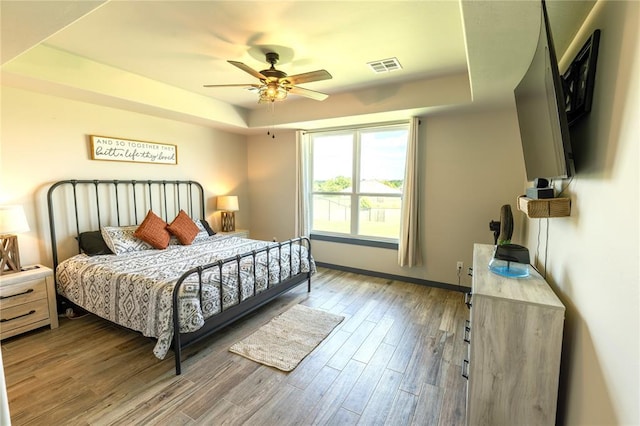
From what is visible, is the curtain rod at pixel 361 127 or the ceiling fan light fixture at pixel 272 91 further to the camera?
the curtain rod at pixel 361 127

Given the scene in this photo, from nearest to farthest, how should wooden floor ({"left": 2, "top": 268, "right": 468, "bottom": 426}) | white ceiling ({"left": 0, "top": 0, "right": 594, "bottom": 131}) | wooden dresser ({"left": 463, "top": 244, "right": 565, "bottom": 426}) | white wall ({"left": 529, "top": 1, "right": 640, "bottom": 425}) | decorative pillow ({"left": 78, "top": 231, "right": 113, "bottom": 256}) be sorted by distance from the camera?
white wall ({"left": 529, "top": 1, "right": 640, "bottom": 425}) → wooden dresser ({"left": 463, "top": 244, "right": 565, "bottom": 426}) → white ceiling ({"left": 0, "top": 0, "right": 594, "bottom": 131}) → wooden floor ({"left": 2, "top": 268, "right": 468, "bottom": 426}) → decorative pillow ({"left": 78, "top": 231, "right": 113, "bottom": 256})

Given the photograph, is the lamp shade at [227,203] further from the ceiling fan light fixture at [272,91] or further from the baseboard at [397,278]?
the ceiling fan light fixture at [272,91]

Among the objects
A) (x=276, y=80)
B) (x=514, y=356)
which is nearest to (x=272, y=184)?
(x=276, y=80)

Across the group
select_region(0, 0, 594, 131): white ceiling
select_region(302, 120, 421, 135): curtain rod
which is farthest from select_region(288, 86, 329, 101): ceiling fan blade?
select_region(302, 120, 421, 135): curtain rod

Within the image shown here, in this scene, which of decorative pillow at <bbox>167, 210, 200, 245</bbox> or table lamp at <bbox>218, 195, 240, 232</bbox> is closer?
decorative pillow at <bbox>167, 210, 200, 245</bbox>

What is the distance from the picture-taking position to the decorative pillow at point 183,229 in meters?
3.93

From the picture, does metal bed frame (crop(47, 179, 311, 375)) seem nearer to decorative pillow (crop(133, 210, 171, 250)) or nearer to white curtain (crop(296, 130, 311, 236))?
decorative pillow (crop(133, 210, 171, 250))

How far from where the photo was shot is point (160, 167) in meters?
4.26

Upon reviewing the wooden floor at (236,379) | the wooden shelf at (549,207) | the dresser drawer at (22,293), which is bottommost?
the wooden floor at (236,379)

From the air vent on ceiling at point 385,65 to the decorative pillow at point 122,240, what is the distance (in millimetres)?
3379

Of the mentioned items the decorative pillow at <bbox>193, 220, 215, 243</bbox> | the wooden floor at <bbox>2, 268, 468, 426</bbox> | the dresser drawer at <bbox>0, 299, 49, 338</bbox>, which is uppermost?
the decorative pillow at <bbox>193, 220, 215, 243</bbox>

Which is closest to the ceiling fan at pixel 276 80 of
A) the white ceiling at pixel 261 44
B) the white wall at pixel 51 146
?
the white ceiling at pixel 261 44

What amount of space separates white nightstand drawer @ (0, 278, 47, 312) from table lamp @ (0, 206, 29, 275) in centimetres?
22

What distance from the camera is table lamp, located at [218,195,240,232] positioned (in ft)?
16.0
